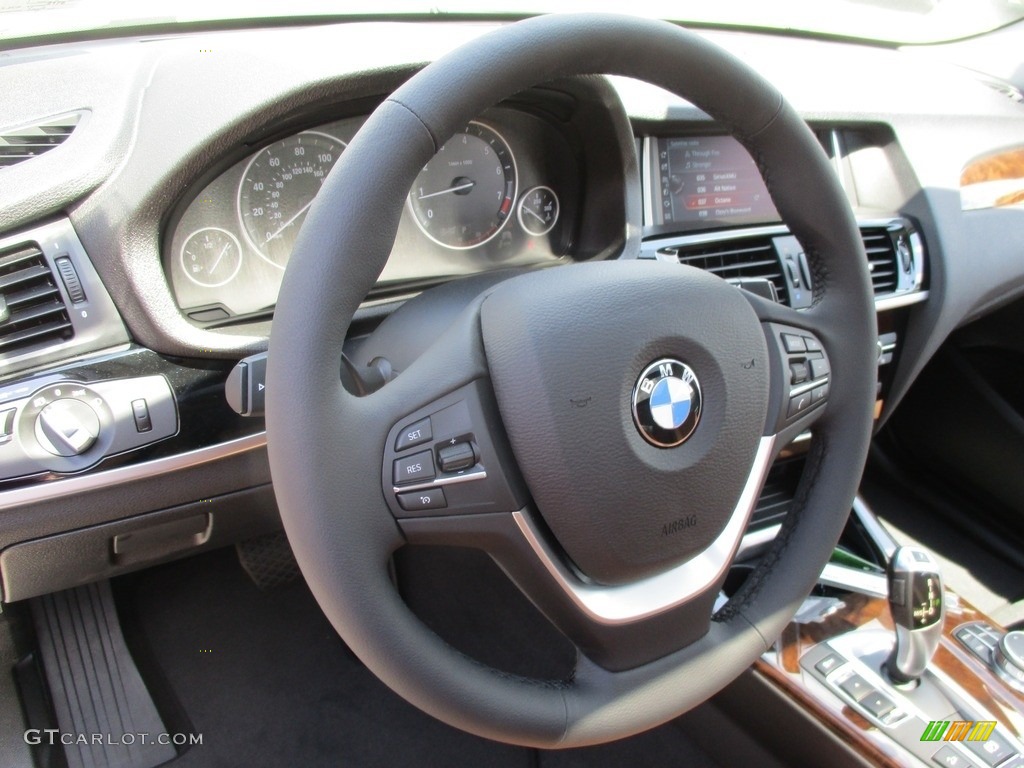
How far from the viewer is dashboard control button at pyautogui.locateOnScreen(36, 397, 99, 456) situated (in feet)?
3.28

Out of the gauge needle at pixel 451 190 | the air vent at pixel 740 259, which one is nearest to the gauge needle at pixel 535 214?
the gauge needle at pixel 451 190

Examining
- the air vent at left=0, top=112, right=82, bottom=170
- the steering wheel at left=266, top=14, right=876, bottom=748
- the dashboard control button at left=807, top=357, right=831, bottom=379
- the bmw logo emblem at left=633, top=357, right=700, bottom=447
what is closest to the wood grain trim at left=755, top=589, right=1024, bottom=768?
the steering wheel at left=266, top=14, right=876, bottom=748

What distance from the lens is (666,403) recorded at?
0.82 metres

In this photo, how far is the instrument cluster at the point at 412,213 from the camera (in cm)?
121

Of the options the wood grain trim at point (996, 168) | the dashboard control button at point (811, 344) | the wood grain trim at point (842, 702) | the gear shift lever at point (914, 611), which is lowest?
the wood grain trim at point (842, 702)

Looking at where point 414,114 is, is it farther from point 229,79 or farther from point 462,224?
point 462,224

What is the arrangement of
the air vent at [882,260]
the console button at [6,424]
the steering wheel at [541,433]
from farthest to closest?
1. the air vent at [882,260]
2. the console button at [6,424]
3. the steering wheel at [541,433]

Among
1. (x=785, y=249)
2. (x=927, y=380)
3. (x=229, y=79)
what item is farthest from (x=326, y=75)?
(x=927, y=380)

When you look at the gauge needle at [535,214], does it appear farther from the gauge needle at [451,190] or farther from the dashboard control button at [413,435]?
the dashboard control button at [413,435]

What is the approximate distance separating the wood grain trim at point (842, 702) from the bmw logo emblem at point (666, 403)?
2.23ft

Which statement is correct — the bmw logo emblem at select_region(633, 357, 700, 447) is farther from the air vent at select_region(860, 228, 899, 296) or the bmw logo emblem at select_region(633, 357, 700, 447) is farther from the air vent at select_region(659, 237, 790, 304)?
the air vent at select_region(860, 228, 899, 296)

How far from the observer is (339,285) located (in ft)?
2.46

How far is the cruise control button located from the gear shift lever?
2.75 ft

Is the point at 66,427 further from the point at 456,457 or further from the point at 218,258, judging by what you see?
the point at 456,457
